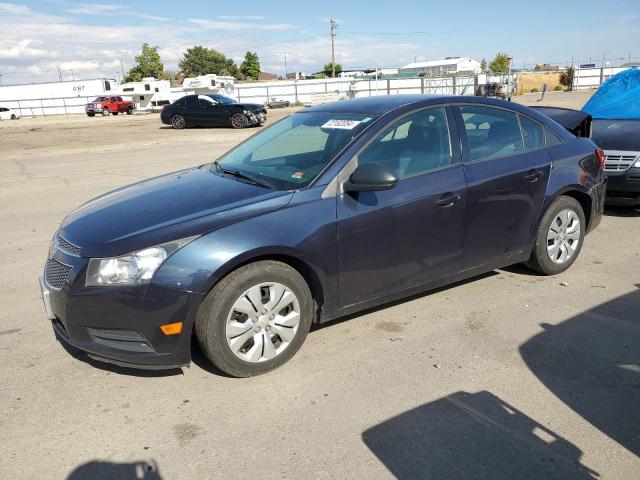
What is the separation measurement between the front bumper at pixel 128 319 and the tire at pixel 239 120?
22.7 metres

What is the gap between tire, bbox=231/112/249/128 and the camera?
25.2 m

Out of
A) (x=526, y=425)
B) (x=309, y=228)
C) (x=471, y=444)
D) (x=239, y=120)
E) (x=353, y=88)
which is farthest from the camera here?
(x=353, y=88)

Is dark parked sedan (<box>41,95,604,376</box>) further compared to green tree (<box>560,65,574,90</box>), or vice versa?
green tree (<box>560,65,574,90</box>)

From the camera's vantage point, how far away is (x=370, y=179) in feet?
11.8

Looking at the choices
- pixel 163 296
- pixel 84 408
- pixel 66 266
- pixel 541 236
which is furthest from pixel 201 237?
pixel 541 236

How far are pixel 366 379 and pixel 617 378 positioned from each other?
Answer: 1522mm

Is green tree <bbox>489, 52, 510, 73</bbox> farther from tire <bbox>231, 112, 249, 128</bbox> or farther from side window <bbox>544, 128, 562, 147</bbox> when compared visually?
side window <bbox>544, 128, 562, 147</bbox>

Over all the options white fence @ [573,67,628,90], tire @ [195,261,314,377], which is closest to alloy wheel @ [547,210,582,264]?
tire @ [195,261,314,377]

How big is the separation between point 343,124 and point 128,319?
81.7 inches

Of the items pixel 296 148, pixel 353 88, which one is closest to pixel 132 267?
pixel 296 148

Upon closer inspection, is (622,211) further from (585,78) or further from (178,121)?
(585,78)

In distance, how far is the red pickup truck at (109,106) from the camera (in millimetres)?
46906

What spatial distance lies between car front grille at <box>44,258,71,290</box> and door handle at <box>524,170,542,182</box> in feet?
11.5

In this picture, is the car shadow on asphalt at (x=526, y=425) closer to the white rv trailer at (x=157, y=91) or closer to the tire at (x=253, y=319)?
the tire at (x=253, y=319)
